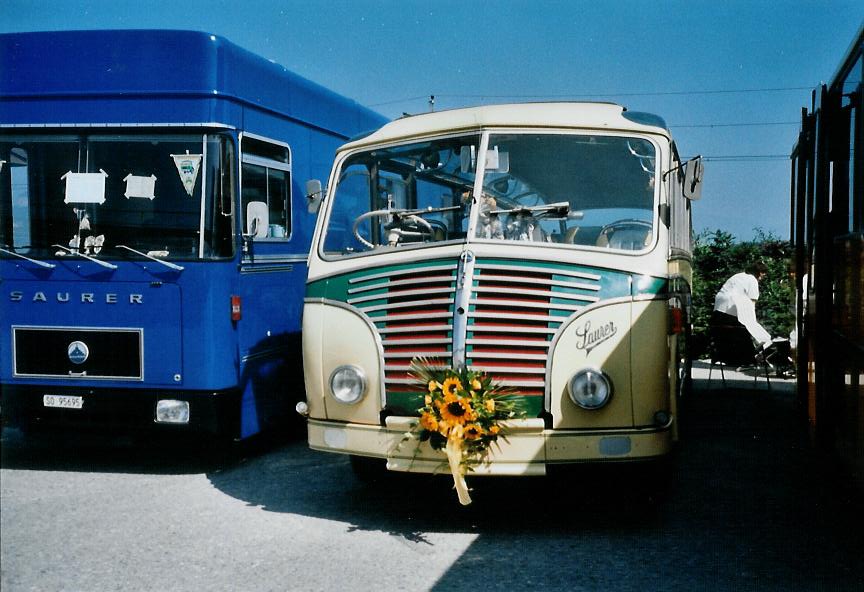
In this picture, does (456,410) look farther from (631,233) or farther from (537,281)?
(631,233)

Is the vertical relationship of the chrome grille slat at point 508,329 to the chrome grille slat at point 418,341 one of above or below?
above

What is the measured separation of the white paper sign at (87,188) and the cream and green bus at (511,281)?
1781 millimetres

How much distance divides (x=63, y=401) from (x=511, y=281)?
151 inches

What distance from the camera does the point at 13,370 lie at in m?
7.80

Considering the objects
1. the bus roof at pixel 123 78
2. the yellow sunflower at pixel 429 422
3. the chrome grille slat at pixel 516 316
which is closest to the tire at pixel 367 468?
the yellow sunflower at pixel 429 422

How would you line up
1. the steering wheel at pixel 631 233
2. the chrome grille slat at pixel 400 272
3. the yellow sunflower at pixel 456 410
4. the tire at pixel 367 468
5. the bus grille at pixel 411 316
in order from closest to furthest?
the yellow sunflower at pixel 456 410 < the bus grille at pixel 411 316 < the chrome grille slat at pixel 400 272 < the steering wheel at pixel 631 233 < the tire at pixel 367 468

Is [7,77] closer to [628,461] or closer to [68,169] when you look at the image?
[68,169]

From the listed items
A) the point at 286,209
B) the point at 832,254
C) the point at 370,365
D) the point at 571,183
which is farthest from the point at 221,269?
the point at 832,254

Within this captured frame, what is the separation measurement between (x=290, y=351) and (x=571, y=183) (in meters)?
3.36

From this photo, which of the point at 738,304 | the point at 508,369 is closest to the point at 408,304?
the point at 508,369

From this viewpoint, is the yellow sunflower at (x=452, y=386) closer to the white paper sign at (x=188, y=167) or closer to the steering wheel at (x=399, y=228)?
the steering wheel at (x=399, y=228)

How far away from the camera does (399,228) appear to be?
695 centimetres

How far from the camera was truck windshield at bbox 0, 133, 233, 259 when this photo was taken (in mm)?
7551

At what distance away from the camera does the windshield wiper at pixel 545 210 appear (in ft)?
21.2
